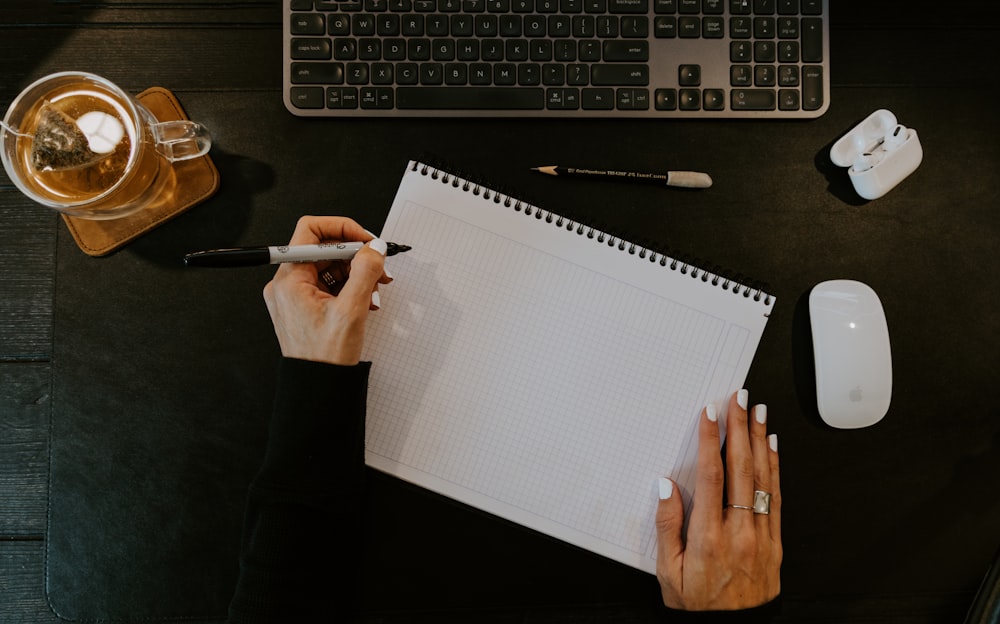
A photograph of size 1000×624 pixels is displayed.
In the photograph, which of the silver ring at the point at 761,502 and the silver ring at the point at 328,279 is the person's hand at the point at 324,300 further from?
the silver ring at the point at 761,502

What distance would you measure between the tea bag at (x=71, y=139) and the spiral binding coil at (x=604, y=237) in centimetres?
34

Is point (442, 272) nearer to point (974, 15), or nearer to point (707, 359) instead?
point (707, 359)

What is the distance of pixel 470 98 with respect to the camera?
0.76 metres

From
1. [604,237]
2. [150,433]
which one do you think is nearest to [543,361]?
[604,237]

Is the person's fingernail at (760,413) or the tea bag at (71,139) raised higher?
the tea bag at (71,139)

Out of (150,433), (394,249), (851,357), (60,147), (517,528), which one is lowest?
(517,528)

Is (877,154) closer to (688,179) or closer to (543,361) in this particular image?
(688,179)

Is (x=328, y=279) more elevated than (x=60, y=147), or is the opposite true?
(x=60, y=147)

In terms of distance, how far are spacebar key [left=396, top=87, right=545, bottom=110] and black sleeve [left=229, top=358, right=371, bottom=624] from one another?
326mm

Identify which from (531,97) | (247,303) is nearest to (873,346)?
(531,97)

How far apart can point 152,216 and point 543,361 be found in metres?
0.50

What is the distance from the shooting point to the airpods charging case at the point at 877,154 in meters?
0.74

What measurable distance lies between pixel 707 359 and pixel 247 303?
56cm

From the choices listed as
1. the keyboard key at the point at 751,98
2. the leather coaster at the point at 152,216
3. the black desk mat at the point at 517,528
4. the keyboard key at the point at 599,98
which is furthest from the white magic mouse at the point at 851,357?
the leather coaster at the point at 152,216
